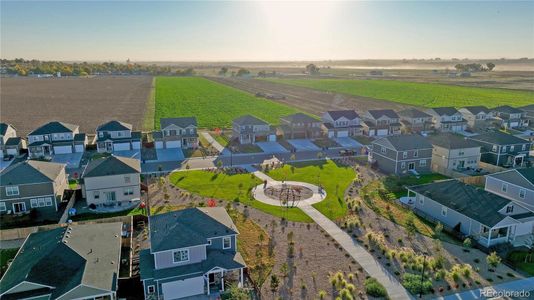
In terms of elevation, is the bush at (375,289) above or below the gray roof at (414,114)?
below

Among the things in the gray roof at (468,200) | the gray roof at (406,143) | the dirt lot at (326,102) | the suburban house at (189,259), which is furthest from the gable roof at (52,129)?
the dirt lot at (326,102)

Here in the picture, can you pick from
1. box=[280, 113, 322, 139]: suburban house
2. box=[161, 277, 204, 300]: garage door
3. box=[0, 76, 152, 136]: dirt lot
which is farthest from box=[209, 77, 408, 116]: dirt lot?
box=[161, 277, 204, 300]: garage door

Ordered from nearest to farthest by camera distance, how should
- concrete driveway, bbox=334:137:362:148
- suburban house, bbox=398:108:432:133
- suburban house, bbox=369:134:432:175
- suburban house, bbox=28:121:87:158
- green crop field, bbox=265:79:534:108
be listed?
suburban house, bbox=369:134:432:175 < suburban house, bbox=28:121:87:158 < concrete driveway, bbox=334:137:362:148 < suburban house, bbox=398:108:432:133 < green crop field, bbox=265:79:534:108

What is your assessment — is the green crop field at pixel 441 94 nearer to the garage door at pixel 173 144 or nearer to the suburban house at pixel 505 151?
the suburban house at pixel 505 151

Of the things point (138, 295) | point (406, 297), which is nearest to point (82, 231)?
point (138, 295)

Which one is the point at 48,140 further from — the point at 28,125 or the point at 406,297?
the point at 406,297

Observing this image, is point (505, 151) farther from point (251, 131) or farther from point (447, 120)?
point (251, 131)

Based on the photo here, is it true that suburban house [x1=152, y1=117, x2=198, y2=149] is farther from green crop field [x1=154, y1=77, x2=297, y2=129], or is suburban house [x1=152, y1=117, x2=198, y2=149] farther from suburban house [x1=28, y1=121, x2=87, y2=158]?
green crop field [x1=154, y1=77, x2=297, y2=129]
